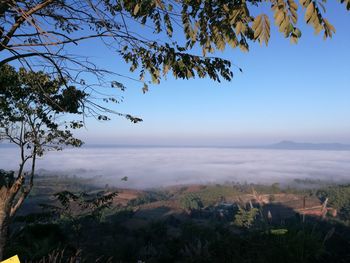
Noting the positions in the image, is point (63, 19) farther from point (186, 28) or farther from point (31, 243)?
point (31, 243)

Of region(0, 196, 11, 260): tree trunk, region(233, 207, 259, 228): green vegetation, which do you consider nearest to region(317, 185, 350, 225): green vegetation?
region(233, 207, 259, 228): green vegetation

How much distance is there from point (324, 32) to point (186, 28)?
7.58ft

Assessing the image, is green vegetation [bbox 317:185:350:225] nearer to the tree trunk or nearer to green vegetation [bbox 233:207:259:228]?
green vegetation [bbox 233:207:259:228]

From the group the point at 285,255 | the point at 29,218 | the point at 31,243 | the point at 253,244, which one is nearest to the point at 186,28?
the point at 285,255

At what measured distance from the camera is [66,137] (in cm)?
1327

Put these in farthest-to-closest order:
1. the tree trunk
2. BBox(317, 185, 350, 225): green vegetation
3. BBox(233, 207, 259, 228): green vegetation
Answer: BBox(317, 185, 350, 225): green vegetation → BBox(233, 207, 259, 228): green vegetation → the tree trunk

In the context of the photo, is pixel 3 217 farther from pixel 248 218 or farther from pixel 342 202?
pixel 342 202

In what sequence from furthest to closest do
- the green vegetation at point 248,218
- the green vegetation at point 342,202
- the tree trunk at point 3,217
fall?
the green vegetation at point 342,202 → the green vegetation at point 248,218 → the tree trunk at point 3,217

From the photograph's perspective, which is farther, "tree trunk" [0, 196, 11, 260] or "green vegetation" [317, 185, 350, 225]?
"green vegetation" [317, 185, 350, 225]

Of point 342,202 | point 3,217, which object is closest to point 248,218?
point 3,217

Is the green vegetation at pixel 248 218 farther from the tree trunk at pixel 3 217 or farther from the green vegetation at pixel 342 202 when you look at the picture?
the green vegetation at pixel 342 202

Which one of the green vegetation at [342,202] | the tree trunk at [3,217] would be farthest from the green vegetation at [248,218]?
the green vegetation at [342,202]

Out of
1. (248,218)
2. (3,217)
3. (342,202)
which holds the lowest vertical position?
(342,202)

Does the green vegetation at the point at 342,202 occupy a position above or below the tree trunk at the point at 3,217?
below
